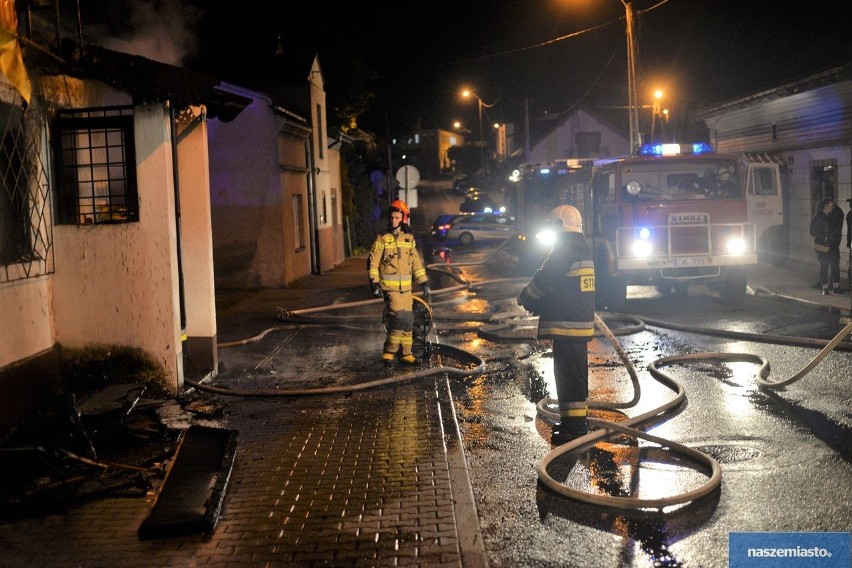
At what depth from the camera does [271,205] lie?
19.2 metres

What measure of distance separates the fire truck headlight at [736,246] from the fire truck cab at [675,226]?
0.7 inches

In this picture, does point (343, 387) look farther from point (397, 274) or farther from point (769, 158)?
point (769, 158)

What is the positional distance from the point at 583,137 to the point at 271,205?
1597 inches

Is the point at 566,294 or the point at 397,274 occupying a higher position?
the point at 397,274

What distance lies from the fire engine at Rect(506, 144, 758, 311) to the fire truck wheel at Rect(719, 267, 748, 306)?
0.05 ft

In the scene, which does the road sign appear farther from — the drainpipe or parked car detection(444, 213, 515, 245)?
parked car detection(444, 213, 515, 245)

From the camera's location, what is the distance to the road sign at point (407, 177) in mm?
20922

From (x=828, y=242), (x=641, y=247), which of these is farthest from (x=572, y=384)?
(x=828, y=242)

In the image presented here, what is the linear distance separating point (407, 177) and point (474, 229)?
14.2 metres

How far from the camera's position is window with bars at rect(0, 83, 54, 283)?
7.06 m

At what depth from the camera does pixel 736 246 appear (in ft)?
46.7

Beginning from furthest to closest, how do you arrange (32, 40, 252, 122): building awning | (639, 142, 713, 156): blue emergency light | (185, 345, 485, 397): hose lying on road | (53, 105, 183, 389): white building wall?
(639, 142, 713, 156): blue emergency light
(185, 345, 485, 397): hose lying on road
(53, 105, 183, 389): white building wall
(32, 40, 252, 122): building awning

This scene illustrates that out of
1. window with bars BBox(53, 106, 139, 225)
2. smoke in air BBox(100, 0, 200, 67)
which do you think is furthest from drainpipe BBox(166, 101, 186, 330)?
smoke in air BBox(100, 0, 200, 67)

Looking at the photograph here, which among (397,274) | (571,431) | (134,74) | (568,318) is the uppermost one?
(134,74)
